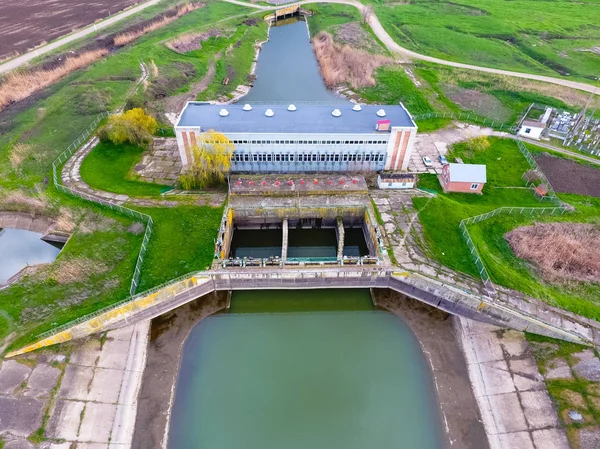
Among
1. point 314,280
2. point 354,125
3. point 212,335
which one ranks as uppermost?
point 354,125

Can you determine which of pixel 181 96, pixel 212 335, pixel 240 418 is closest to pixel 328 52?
pixel 181 96

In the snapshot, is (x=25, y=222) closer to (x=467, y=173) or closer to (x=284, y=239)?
(x=284, y=239)

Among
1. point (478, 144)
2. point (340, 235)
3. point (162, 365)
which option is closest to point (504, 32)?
point (478, 144)

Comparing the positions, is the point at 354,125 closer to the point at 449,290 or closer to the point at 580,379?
the point at 449,290

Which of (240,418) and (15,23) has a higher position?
(15,23)

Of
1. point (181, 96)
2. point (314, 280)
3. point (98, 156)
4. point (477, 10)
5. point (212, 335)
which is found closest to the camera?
point (212, 335)

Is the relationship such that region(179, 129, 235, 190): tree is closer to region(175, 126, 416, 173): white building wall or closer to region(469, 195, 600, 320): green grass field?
region(175, 126, 416, 173): white building wall

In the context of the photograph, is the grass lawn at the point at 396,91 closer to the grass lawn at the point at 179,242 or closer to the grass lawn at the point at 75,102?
the grass lawn at the point at 75,102
